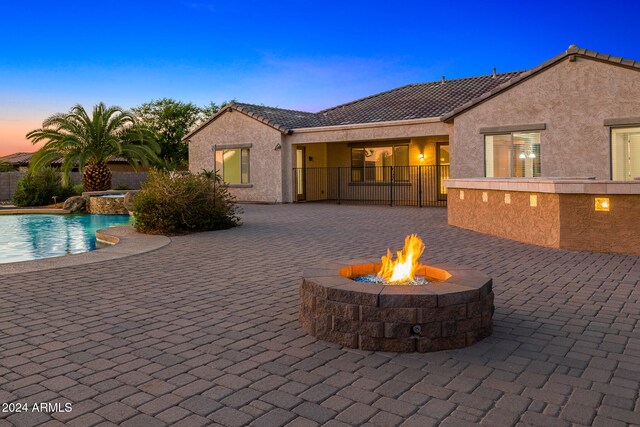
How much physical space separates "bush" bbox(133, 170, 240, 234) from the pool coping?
0.51 m

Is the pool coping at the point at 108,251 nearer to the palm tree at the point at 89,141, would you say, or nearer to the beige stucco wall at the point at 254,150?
the beige stucco wall at the point at 254,150

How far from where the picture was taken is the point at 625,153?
16250 millimetres

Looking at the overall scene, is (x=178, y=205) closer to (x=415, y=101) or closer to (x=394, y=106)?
(x=394, y=106)

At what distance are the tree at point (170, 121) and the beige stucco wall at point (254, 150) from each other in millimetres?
19273

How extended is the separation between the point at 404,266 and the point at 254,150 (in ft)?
69.9

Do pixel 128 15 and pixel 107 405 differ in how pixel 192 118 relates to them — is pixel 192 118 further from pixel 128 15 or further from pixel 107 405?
pixel 107 405

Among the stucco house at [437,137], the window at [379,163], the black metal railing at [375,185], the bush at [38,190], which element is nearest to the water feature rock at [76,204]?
the bush at [38,190]

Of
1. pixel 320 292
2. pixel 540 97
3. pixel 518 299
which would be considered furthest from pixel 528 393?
pixel 540 97

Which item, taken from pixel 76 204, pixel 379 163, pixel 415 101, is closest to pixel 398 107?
pixel 415 101

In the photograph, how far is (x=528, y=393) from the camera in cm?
369

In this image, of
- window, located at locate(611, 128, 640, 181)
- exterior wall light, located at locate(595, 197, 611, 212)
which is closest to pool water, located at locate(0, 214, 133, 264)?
exterior wall light, located at locate(595, 197, 611, 212)

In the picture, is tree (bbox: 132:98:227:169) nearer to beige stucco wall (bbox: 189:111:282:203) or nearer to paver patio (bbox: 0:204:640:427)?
beige stucco wall (bbox: 189:111:282:203)

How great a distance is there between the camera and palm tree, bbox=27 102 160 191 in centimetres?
2570

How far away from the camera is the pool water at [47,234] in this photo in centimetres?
1214
